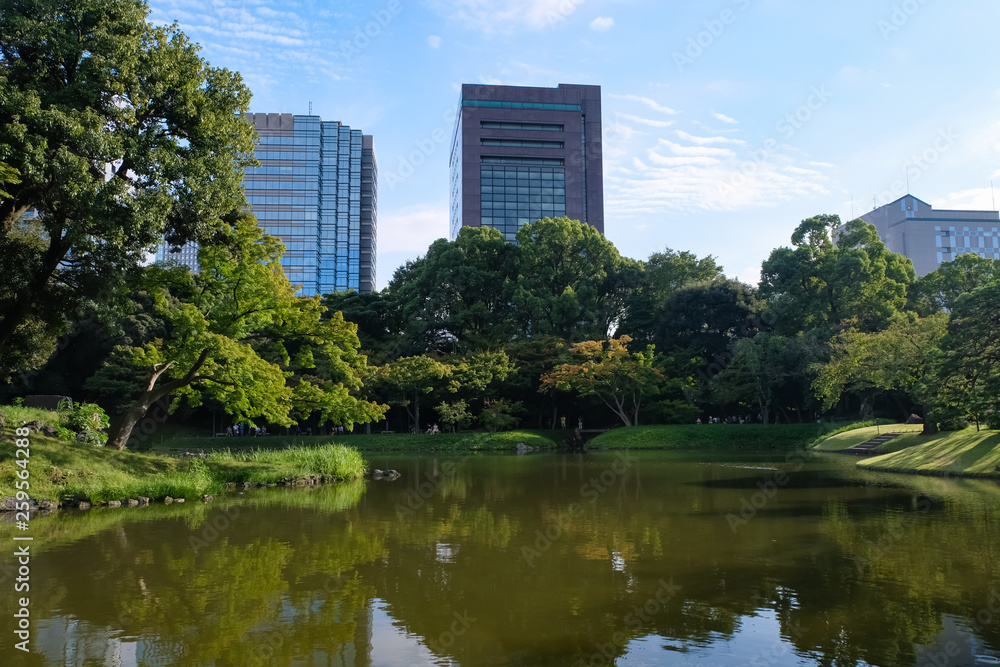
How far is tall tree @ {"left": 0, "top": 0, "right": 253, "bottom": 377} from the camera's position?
32.6ft

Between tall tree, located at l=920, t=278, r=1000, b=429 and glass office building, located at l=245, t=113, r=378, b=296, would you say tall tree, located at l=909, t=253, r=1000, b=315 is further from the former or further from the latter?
glass office building, located at l=245, t=113, r=378, b=296

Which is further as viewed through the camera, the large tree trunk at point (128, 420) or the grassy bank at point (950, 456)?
the grassy bank at point (950, 456)

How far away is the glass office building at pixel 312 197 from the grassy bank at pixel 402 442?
3540 cm

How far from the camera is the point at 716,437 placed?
3159 centimetres

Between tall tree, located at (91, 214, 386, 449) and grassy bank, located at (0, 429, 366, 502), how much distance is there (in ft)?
4.20

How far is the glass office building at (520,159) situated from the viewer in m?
63.8

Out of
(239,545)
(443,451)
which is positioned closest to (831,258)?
(443,451)

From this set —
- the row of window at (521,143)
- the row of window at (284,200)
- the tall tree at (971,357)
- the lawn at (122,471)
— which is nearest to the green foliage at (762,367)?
the tall tree at (971,357)

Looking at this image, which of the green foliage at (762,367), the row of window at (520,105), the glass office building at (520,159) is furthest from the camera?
the row of window at (520,105)

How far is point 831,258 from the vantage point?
36094mm

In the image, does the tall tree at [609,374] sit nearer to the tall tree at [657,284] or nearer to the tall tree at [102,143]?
the tall tree at [657,284]

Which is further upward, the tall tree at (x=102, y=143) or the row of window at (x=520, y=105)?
the row of window at (x=520, y=105)

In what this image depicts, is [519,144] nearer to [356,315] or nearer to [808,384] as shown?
[356,315]

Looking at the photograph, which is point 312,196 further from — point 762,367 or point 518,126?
point 762,367
